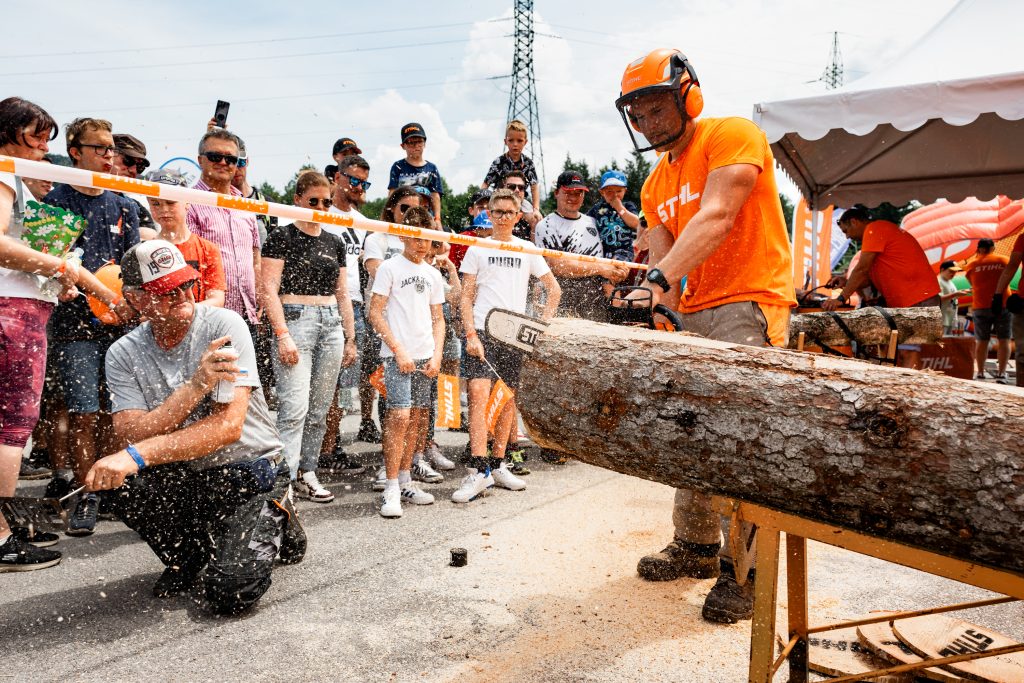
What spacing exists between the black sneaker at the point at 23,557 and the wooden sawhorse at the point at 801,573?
2885mm

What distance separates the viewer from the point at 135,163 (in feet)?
13.8

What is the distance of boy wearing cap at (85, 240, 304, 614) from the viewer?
260cm

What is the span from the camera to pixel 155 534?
2.75 m

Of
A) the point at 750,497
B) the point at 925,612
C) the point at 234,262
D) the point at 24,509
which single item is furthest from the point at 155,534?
the point at 925,612

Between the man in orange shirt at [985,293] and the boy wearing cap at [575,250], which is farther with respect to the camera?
the man in orange shirt at [985,293]

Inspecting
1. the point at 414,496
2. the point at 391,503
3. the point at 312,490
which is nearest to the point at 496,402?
the point at 414,496

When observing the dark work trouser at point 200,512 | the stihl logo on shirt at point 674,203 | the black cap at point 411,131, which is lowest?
the dark work trouser at point 200,512

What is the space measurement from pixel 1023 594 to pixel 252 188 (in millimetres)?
5051

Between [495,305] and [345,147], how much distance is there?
286 centimetres

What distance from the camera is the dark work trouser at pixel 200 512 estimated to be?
268 centimetres

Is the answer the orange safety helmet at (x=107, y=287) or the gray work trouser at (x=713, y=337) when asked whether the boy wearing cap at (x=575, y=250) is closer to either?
the gray work trouser at (x=713, y=337)

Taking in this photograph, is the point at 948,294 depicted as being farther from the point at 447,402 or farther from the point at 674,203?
the point at 674,203

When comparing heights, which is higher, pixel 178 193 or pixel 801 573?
pixel 178 193

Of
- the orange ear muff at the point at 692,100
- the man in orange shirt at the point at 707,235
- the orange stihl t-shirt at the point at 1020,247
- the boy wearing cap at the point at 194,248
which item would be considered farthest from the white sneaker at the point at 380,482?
the orange stihl t-shirt at the point at 1020,247
